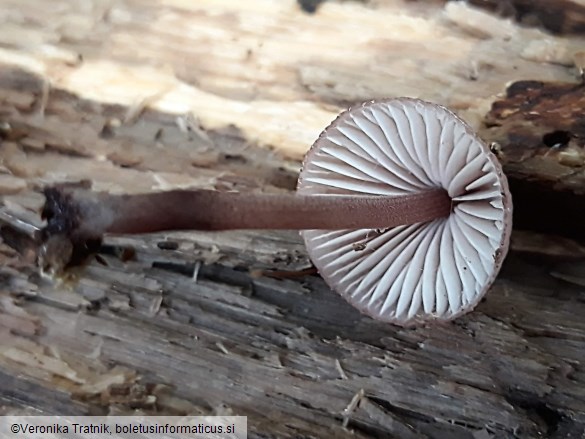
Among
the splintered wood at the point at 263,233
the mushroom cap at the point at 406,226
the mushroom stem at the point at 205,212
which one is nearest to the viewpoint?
the mushroom stem at the point at 205,212

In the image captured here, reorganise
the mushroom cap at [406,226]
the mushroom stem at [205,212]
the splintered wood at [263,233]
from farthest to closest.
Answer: the splintered wood at [263,233], the mushroom cap at [406,226], the mushroom stem at [205,212]

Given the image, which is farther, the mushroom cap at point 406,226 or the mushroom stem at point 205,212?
the mushroom cap at point 406,226

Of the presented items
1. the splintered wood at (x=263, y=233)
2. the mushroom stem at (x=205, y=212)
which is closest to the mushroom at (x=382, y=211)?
the mushroom stem at (x=205, y=212)

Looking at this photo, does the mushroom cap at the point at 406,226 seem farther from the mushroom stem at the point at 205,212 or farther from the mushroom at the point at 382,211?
the mushroom stem at the point at 205,212

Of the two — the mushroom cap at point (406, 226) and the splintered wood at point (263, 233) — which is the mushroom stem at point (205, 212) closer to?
the mushroom cap at point (406, 226)

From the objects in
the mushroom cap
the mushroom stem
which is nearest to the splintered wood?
the mushroom cap
